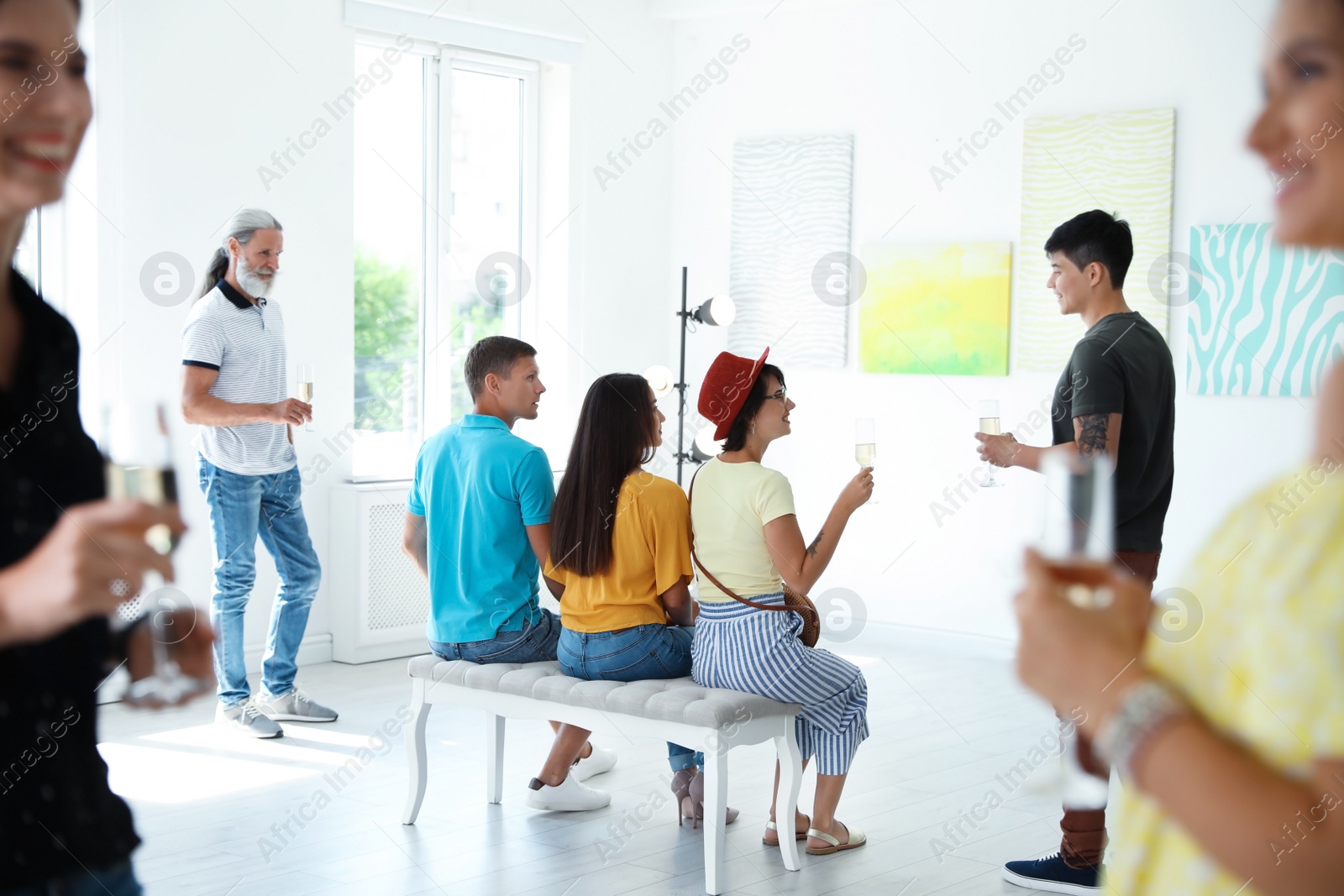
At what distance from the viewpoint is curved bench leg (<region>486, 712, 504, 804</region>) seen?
12.3 feet

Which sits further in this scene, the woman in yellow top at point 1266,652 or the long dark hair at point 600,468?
the long dark hair at point 600,468

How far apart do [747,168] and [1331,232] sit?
6145 millimetres

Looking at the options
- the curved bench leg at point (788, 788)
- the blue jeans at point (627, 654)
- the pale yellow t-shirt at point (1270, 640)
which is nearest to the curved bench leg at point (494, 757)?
the blue jeans at point (627, 654)

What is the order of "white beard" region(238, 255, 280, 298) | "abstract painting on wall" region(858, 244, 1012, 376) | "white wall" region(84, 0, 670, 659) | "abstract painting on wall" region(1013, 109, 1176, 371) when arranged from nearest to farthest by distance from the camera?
"white beard" region(238, 255, 280, 298)
"white wall" region(84, 0, 670, 659)
"abstract painting on wall" region(1013, 109, 1176, 371)
"abstract painting on wall" region(858, 244, 1012, 376)

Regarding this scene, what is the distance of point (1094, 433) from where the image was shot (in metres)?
3.06

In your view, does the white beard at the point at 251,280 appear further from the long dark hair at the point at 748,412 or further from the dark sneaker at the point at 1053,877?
the dark sneaker at the point at 1053,877

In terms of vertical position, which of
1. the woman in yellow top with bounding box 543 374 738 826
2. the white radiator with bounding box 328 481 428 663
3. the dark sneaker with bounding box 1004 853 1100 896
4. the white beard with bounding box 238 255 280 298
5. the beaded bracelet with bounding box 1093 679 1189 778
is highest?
the white beard with bounding box 238 255 280 298

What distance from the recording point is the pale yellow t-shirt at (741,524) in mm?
3195

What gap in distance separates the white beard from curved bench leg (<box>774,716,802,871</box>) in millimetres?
2265

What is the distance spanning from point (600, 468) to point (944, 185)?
11.1 feet

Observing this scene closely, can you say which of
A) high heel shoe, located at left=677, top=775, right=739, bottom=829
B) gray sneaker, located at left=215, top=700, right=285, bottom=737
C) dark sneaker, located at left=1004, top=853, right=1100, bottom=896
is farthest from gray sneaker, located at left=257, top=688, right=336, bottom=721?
dark sneaker, located at left=1004, top=853, right=1100, bottom=896

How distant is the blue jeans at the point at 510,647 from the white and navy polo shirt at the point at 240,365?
1118mm

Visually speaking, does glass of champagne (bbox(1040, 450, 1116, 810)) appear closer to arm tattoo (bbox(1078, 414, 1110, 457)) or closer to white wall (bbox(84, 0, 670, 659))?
arm tattoo (bbox(1078, 414, 1110, 457))

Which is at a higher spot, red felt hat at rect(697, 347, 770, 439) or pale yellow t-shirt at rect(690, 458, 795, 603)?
red felt hat at rect(697, 347, 770, 439)
